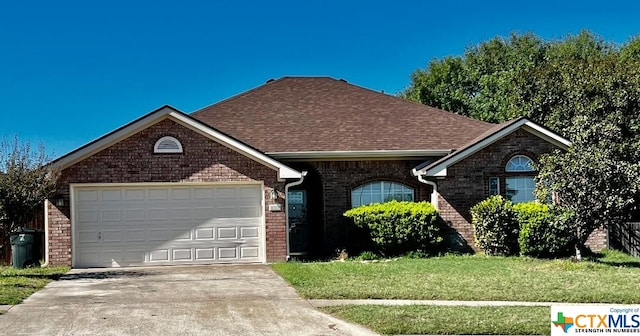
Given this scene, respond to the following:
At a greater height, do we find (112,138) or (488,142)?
(112,138)

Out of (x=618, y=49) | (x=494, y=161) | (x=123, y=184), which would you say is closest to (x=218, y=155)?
(x=123, y=184)

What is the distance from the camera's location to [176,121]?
59.4 ft

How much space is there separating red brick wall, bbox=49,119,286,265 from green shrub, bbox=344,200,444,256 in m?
2.37

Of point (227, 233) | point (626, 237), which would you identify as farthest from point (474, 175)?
point (227, 233)

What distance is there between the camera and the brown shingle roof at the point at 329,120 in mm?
20578

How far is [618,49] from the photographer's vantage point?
38.6 meters

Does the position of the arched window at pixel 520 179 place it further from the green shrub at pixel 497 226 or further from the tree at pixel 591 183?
the tree at pixel 591 183

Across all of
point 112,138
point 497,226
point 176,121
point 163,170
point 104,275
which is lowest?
point 104,275

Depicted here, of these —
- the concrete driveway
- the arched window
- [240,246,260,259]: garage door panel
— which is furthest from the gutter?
the concrete driveway

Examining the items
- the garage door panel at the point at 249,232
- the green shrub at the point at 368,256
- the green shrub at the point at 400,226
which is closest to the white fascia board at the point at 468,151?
the green shrub at the point at 400,226

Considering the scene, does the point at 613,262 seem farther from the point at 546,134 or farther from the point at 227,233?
the point at 227,233

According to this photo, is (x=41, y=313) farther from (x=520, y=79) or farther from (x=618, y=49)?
(x=618, y=49)

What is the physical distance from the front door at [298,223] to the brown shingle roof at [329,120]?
1.61 m

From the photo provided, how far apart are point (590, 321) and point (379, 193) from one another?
13058 millimetres
